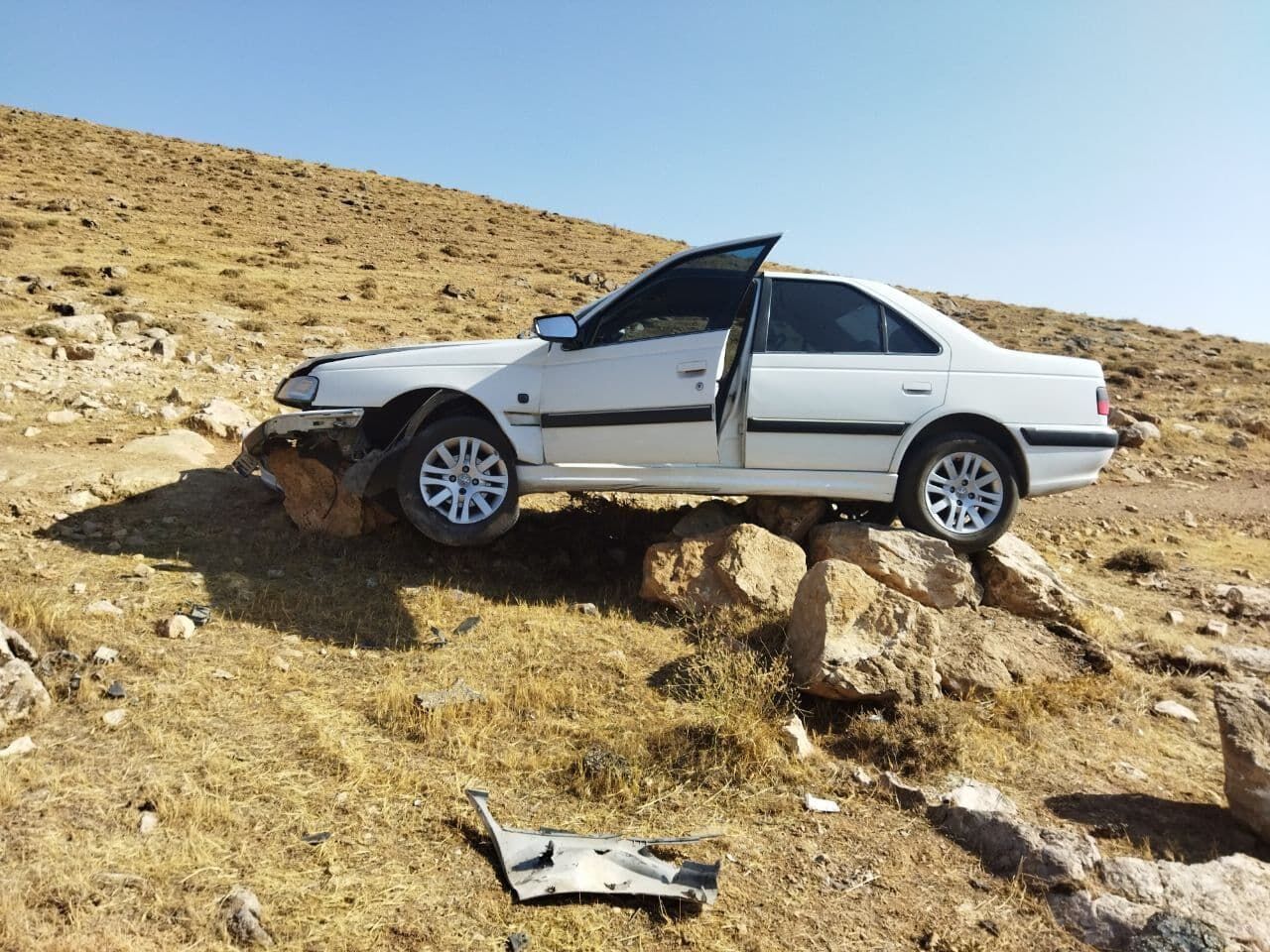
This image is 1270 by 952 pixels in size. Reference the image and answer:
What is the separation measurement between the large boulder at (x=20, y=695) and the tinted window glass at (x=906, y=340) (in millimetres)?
4867

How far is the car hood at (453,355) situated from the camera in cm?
550

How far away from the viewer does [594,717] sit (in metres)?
4.27

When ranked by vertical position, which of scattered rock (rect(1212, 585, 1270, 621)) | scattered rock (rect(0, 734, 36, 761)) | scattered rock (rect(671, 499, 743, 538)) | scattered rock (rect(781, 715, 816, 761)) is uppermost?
scattered rock (rect(671, 499, 743, 538))

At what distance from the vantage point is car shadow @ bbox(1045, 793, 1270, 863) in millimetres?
3480

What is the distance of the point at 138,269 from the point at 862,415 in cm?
1591

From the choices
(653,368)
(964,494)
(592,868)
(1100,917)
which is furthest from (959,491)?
(592,868)

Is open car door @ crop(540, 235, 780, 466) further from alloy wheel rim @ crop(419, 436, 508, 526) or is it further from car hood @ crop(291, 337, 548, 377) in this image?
alloy wheel rim @ crop(419, 436, 508, 526)

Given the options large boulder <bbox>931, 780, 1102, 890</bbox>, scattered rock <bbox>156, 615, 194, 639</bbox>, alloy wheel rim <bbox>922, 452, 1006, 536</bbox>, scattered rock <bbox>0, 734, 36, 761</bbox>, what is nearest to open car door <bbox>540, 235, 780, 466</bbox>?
alloy wheel rim <bbox>922, 452, 1006, 536</bbox>

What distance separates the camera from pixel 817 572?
4715 millimetres

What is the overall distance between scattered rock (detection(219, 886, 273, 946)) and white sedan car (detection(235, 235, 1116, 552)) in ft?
9.08

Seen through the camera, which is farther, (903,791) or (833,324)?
(833,324)

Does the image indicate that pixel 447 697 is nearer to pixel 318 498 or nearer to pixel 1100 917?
pixel 318 498

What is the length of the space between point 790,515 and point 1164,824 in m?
2.75

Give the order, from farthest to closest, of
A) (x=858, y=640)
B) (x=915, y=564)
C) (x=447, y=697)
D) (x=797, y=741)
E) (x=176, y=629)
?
(x=915, y=564)
(x=176, y=629)
(x=858, y=640)
(x=447, y=697)
(x=797, y=741)
